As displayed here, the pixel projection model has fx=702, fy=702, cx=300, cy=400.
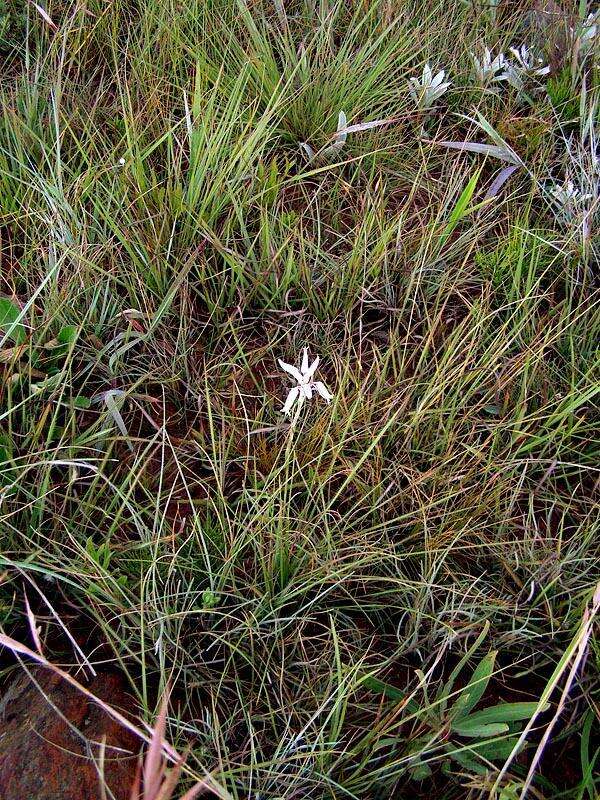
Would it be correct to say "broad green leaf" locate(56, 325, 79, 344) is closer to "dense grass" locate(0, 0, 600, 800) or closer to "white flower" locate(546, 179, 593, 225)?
"dense grass" locate(0, 0, 600, 800)

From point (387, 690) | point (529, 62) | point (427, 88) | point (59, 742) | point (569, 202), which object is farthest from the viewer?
point (529, 62)

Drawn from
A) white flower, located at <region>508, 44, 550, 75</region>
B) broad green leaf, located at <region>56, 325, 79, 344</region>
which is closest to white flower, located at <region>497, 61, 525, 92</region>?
→ white flower, located at <region>508, 44, 550, 75</region>

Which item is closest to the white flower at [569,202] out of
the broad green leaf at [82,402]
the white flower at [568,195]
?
the white flower at [568,195]

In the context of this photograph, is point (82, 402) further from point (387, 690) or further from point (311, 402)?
point (387, 690)

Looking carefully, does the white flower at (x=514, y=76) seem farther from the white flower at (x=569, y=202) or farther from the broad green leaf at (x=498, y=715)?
the broad green leaf at (x=498, y=715)

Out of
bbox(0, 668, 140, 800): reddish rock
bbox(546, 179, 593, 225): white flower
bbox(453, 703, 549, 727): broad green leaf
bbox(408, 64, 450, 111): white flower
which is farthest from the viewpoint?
bbox(408, 64, 450, 111): white flower

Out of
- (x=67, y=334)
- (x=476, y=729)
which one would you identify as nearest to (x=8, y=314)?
(x=67, y=334)

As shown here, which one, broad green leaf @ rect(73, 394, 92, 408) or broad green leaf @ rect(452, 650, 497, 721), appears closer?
broad green leaf @ rect(452, 650, 497, 721)
